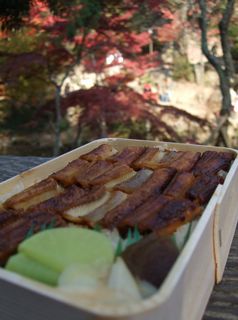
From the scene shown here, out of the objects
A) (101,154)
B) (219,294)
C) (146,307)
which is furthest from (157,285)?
(101,154)

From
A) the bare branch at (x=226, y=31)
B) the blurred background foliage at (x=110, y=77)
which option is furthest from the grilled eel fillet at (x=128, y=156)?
the bare branch at (x=226, y=31)

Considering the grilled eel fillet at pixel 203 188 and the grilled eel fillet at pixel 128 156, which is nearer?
the grilled eel fillet at pixel 203 188

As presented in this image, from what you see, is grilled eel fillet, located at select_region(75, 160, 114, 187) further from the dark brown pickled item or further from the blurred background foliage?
the blurred background foliage

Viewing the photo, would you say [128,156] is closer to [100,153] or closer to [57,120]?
[100,153]

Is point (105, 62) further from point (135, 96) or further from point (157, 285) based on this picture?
point (157, 285)

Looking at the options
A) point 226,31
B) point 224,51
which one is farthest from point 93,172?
point 224,51

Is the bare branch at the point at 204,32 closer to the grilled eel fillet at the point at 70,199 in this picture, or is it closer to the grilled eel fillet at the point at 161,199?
the grilled eel fillet at the point at 161,199
